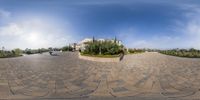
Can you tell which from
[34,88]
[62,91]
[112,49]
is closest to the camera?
[62,91]

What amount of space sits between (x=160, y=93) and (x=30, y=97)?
3590 mm

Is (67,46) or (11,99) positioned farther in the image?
(67,46)

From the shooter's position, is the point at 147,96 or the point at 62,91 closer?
the point at 147,96

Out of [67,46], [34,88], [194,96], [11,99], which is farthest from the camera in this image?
[67,46]

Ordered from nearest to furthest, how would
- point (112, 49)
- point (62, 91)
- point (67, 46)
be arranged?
point (62, 91)
point (112, 49)
point (67, 46)

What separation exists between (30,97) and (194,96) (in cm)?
438

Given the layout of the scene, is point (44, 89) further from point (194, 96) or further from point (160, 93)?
point (194, 96)

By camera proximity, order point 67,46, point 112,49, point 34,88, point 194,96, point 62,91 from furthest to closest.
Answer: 1. point 67,46
2. point 112,49
3. point 34,88
4. point 62,91
5. point 194,96

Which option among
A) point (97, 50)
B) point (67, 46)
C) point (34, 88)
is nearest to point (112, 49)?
point (97, 50)

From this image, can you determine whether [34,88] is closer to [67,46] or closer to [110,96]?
[110,96]

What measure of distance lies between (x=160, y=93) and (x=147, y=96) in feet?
2.02

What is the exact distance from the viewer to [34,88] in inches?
313

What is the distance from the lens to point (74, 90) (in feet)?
24.8

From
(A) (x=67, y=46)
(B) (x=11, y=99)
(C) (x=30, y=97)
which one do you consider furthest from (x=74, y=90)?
(A) (x=67, y=46)
